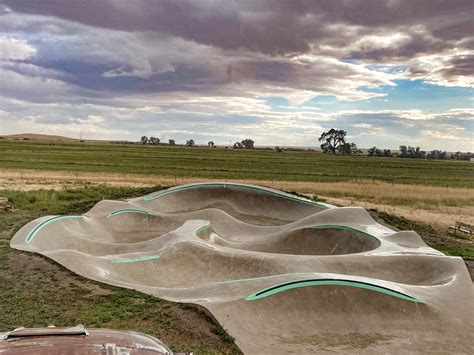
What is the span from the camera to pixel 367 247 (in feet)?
53.2

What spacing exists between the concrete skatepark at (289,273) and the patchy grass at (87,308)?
0.55m

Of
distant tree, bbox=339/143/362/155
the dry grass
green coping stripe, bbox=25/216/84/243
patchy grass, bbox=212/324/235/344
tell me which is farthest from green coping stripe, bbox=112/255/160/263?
distant tree, bbox=339/143/362/155

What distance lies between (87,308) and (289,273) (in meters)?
5.60

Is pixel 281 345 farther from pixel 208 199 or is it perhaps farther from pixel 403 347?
pixel 208 199

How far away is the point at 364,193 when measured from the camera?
127 feet

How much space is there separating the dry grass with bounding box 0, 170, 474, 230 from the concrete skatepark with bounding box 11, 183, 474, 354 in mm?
10935

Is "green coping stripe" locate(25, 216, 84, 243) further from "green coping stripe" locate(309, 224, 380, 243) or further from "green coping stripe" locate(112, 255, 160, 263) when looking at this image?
"green coping stripe" locate(309, 224, 380, 243)

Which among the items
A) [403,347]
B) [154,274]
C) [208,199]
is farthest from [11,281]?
[208,199]

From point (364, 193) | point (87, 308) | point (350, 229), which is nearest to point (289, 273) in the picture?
point (87, 308)

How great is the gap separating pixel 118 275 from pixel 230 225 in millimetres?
8488

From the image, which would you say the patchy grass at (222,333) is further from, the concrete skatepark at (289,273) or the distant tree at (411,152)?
the distant tree at (411,152)

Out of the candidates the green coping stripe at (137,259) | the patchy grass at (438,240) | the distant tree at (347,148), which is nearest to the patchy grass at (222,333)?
the green coping stripe at (137,259)

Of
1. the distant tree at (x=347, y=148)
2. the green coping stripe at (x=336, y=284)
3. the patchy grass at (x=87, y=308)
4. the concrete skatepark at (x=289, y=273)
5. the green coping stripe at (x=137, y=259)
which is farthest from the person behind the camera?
the distant tree at (x=347, y=148)

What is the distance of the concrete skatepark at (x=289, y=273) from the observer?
29.7 feet
